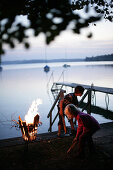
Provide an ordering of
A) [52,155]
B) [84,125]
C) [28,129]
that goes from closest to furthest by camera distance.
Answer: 1. [84,125]
2. [28,129]
3. [52,155]

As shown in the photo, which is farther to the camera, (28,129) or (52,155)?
(52,155)

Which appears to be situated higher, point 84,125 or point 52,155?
point 84,125

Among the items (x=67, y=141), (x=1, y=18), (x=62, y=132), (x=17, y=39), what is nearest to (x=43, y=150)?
(x=67, y=141)

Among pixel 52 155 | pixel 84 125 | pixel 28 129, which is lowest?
pixel 52 155

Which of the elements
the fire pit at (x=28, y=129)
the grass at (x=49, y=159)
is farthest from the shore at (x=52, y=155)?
the fire pit at (x=28, y=129)

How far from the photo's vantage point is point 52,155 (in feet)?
17.3

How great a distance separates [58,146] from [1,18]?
178 inches

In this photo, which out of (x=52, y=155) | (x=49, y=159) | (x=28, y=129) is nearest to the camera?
(x=49, y=159)

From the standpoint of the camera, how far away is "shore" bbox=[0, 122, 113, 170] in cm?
465

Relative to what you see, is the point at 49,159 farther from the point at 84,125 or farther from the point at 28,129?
the point at 84,125

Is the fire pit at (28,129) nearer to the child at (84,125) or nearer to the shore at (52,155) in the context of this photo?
the shore at (52,155)

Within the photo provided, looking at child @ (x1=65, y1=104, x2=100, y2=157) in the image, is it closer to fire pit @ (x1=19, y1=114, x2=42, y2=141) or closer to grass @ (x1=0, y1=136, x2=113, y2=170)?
grass @ (x1=0, y1=136, x2=113, y2=170)

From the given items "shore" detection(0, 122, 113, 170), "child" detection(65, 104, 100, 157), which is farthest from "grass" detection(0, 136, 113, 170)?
"child" detection(65, 104, 100, 157)

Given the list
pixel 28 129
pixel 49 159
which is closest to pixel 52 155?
pixel 49 159
